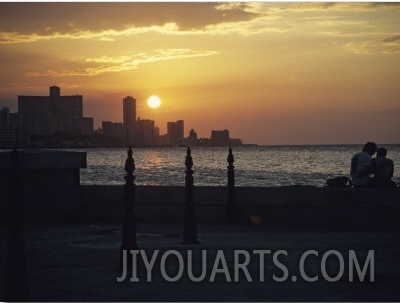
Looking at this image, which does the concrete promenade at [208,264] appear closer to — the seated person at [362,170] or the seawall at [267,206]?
the seawall at [267,206]

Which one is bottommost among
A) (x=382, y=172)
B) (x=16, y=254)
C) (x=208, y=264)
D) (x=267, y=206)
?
(x=208, y=264)

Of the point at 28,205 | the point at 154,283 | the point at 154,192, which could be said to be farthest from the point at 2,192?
the point at 154,283

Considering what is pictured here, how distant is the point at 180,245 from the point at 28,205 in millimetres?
5532

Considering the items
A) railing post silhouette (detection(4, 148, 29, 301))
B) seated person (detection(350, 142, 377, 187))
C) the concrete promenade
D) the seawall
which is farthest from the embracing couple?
railing post silhouette (detection(4, 148, 29, 301))

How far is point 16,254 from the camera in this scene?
907cm

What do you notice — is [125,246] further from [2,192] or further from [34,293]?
[2,192]

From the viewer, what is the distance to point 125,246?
11.4 meters

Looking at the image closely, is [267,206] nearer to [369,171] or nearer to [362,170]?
[362,170]

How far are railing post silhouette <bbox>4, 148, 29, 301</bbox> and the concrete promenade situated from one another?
0.70 feet

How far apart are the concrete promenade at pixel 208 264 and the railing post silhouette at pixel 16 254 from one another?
0.21m

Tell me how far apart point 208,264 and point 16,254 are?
295cm

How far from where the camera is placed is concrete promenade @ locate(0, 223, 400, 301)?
29.6 feet

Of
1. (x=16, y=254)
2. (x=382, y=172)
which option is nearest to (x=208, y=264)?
(x=16, y=254)

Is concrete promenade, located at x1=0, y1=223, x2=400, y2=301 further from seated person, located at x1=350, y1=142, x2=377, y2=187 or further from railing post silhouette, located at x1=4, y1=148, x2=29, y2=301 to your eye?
seated person, located at x1=350, y1=142, x2=377, y2=187
